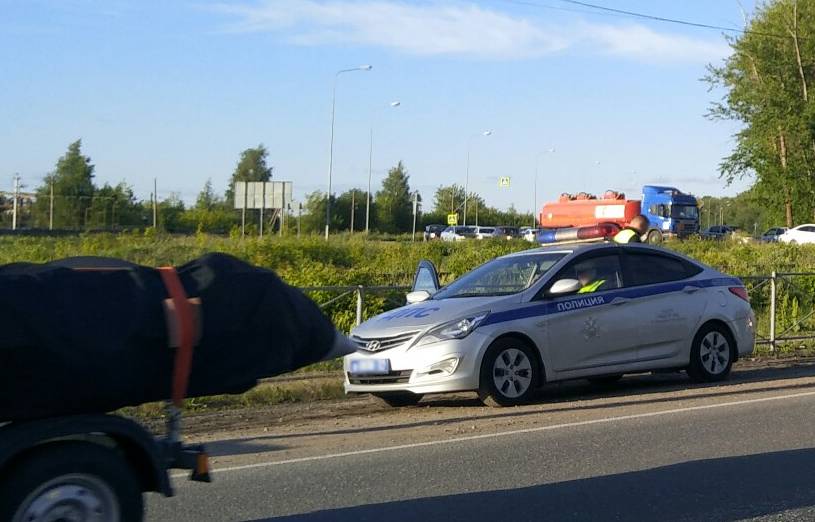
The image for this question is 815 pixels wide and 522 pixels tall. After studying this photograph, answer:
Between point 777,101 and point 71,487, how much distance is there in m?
51.5

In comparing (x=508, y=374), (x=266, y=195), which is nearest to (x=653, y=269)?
(x=508, y=374)

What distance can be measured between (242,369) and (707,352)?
337 inches

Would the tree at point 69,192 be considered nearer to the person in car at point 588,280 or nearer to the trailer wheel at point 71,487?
the person in car at point 588,280

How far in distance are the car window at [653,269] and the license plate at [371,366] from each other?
3.14 metres

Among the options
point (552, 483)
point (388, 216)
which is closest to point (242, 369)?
point (552, 483)

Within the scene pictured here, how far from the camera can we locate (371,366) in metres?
10.6

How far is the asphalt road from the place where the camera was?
6.49 meters

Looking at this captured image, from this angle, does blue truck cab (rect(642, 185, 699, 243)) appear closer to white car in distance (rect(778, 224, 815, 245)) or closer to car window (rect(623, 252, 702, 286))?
white car in distance (rect(778, 224, 815, 245))

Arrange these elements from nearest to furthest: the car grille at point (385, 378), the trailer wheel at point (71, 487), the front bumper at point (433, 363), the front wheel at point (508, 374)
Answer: the trailer wheel at point (71, 487) < the front bumper at point (433, 363) < the car grille at point (385, 378) < the front wheel at point (508, 374)

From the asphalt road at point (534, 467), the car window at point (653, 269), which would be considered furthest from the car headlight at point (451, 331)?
the car window at point (653, 269)

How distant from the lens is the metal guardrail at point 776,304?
53.8ft

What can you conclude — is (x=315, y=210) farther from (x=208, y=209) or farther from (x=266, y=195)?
(x=266, y=195)

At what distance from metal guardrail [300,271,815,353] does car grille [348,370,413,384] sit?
3.14 m

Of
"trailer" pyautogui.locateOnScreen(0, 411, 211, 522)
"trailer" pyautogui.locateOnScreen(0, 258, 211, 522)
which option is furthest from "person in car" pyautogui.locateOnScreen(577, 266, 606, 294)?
"trailer" pyautogui.locateOnScreen(0, 411, 211, 522)
